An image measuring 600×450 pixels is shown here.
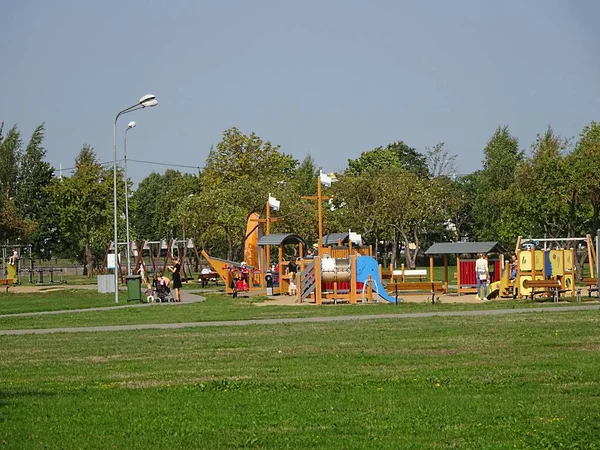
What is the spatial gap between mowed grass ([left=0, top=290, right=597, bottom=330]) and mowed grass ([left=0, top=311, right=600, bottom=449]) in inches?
258

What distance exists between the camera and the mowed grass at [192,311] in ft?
97.1

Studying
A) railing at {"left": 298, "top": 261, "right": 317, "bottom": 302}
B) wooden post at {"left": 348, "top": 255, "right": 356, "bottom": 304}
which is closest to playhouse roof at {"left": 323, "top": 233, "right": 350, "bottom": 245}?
railing at {"left": 298, "top": 261, "right": 317, "bottom": 302}

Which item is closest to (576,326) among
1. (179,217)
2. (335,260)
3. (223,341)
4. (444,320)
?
(444,320)

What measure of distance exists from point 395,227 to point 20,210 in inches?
1257

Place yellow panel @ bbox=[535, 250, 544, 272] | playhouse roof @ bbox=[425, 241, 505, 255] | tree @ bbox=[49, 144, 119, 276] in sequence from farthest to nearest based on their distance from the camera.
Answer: tree @ bbox=[49, 144, 119, 276] → playhouse roof @ bbox=[425, 241, 505, 255] → yellow panel @ bbox=[535, 250, 544, 272]

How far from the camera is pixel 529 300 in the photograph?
1416 inches

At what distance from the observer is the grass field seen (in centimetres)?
1077

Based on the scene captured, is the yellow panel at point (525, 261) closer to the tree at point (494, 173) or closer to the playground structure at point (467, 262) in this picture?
the playground structure at point (467, 262)

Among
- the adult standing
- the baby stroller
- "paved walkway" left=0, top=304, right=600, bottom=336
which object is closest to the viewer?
"paved walkway" left=0, top=304, right=600, bottom=336

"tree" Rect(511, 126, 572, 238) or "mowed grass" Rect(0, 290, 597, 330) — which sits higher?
"tree" Rect(511, 126, 572, 238)

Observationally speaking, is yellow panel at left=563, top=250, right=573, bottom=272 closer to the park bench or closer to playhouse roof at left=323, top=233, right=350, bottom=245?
the park bench

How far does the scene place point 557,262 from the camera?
123 feet

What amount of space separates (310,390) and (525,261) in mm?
25115

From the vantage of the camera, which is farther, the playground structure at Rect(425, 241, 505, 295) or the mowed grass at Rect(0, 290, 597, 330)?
the playground structure at Rect(425, 241, 505, 295)
